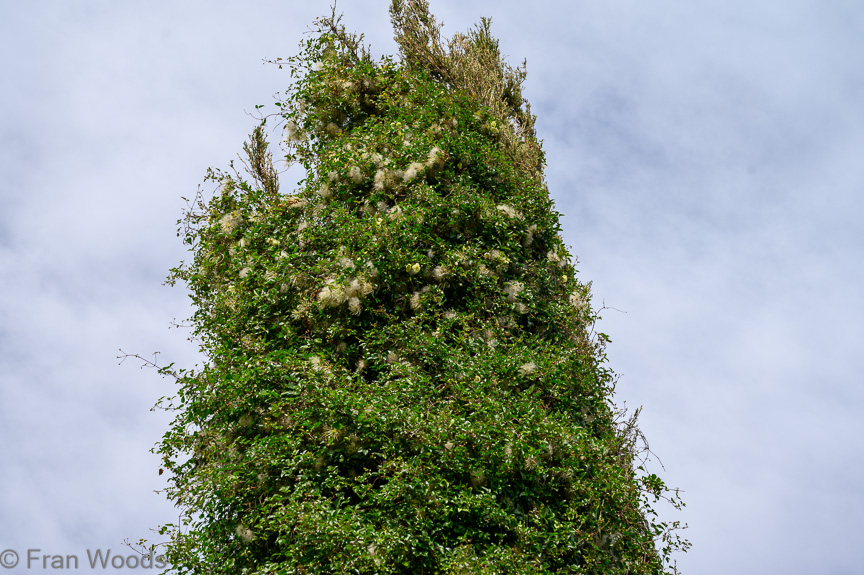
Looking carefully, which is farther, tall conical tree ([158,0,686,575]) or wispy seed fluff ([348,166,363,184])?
wispy seed fluff ([348,166,363,184])

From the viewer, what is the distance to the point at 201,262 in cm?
946

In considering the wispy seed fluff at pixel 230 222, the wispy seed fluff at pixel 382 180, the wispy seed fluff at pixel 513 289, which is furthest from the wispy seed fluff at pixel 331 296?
the wispy seed fluff at pixel 230 222

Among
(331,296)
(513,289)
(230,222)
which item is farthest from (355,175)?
(513,289)

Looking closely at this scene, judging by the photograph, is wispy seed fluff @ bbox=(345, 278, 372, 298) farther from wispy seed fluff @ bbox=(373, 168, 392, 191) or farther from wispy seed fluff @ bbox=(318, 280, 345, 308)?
wispy seed fluff @ bbox=(373, 168, 392, 191)

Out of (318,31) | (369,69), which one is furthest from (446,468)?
(318,31)

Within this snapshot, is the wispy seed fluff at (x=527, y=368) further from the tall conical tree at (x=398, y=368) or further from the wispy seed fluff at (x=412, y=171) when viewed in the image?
the wispy seed fluff at (x=412, y=171)

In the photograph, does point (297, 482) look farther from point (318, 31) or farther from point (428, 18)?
point (428, 18)

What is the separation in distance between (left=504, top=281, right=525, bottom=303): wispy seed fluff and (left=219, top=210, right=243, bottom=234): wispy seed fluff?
11.0 ft

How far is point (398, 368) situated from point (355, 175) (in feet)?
8.75

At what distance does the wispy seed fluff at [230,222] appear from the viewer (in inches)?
363

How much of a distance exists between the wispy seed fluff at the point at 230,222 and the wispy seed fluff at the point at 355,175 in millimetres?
1498

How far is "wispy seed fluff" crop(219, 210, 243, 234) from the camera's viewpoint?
9227mm

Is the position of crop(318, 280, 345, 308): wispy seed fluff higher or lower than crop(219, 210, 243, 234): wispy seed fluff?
lower

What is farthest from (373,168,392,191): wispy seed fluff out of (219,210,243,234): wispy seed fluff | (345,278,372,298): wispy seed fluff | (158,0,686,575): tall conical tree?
(219,210,243,234): wispy seed fluff
